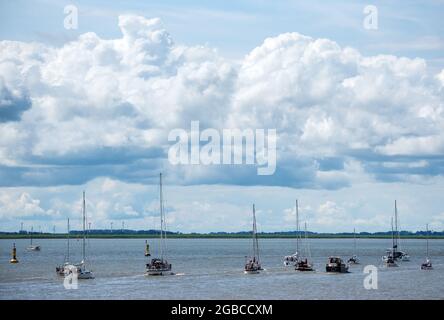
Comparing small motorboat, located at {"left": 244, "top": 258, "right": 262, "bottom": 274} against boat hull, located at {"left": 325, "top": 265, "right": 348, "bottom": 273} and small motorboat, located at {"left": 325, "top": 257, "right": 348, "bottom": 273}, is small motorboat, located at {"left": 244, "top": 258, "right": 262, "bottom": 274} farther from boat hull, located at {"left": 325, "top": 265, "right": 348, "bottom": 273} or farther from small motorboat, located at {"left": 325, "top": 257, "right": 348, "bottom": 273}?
small motorboat, located at {"left": 325, "top": 257, "right": 348, "bottom": 273}

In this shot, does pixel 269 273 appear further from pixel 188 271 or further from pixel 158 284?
pixel 158 284

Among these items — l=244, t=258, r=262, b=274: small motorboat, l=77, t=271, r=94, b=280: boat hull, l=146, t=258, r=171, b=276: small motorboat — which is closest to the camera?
l=77, t=271, r=94, b=280: boat hull

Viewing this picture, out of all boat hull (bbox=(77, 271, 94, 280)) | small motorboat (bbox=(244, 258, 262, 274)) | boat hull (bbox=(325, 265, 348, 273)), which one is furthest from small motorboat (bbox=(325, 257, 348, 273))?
boat hull (bbox=(77, 271, 94, 280))

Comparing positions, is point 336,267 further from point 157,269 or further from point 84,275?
point 84,275

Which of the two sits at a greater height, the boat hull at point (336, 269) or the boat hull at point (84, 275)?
the boat hull at point (84, 275)

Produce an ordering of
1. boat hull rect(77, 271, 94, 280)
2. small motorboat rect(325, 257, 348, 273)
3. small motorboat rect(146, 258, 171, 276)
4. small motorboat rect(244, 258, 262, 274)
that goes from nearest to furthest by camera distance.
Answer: boat hull rect(77, 271, 94, 280) < small motorboat rect(146, 258, 171, 276) < small motorboat rect(244, 258, 262, 274) < small motorboat rect(325, 257, 348, 273)

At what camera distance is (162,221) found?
14700 centimetres

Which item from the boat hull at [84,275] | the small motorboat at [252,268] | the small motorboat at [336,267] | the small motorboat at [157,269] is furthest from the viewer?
the small motorboat at [336,267]

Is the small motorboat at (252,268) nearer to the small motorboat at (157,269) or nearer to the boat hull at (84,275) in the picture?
the small motorboat at (157,269)

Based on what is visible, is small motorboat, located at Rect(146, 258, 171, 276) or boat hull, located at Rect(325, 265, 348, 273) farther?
boat hull, located at Rect(325, 265, 348, 273)

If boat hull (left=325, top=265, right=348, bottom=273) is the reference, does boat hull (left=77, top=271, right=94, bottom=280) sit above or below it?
above

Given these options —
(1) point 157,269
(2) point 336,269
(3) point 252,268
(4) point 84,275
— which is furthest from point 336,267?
(4) point 84,275

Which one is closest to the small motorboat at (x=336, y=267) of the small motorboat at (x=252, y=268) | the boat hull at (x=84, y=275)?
the small motorboat at (x=252, y=268)
